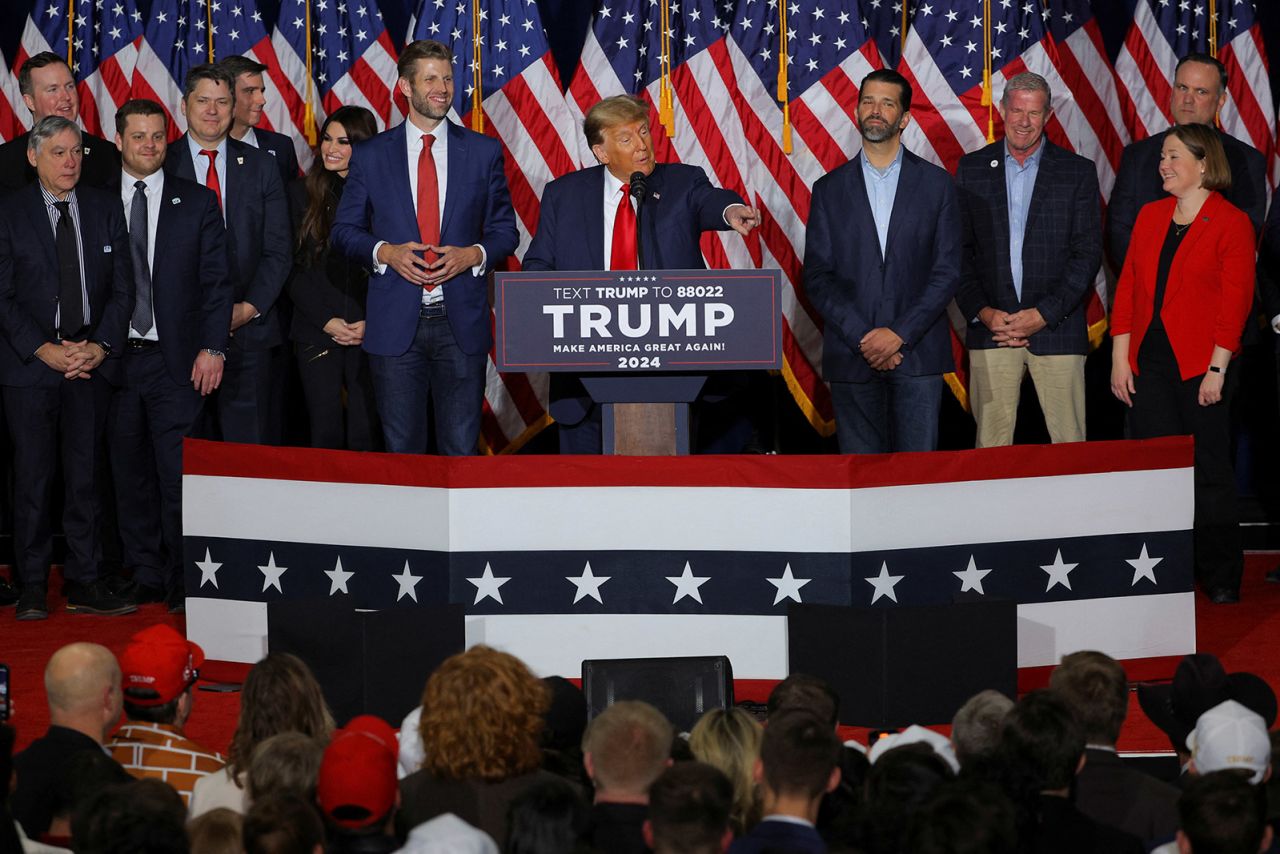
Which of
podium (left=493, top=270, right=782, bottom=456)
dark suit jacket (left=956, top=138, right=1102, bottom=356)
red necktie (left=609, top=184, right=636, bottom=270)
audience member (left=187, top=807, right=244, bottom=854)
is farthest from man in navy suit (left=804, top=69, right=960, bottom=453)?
audience member (left=187, top=807, right=244, bottom=854)

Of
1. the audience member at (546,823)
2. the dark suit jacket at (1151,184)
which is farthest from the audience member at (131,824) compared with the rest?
the dark suit jacket at (1151,184)

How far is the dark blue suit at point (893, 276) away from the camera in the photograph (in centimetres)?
727

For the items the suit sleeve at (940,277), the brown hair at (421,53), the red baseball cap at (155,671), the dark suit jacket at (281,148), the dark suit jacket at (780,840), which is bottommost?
the dark suit jacket at (780,840)

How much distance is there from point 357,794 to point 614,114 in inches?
150

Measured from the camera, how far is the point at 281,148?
27.5 feet

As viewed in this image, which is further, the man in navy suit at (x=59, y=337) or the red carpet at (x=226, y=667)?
the man in navy suit at (x=59, y=337)

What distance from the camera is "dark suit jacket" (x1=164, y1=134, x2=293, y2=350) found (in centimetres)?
803

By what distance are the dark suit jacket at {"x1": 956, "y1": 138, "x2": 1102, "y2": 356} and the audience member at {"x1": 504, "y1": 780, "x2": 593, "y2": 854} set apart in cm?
473

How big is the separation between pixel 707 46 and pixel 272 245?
2.31 m

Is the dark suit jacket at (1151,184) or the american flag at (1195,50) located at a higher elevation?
the american flag at (1195,50)

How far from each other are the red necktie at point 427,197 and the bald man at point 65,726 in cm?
324

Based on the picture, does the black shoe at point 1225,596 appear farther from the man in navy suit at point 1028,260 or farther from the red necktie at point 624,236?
the red necktie at point 624,236

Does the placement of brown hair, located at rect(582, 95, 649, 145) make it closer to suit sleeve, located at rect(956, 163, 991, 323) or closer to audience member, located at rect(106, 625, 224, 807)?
suit sleeve, located at rect(956, 163, 991, 323)

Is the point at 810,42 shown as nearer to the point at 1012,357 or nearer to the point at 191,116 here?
the point at 1012,357
